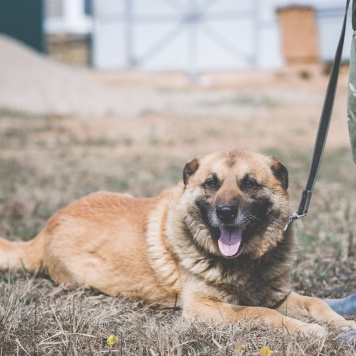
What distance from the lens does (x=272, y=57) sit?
2900 centimetres

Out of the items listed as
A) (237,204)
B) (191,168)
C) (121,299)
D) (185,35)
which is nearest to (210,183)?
(191,168)

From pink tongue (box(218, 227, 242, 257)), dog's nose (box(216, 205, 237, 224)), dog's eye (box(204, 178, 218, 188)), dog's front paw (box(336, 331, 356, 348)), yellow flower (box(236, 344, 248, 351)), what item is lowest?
dog's front paw (box(336, 331, 356, 348))

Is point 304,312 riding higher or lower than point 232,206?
lower

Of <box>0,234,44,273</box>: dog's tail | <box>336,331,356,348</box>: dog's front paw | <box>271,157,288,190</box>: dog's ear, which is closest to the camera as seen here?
<box>336,331,356,348</box>: dog's front paw

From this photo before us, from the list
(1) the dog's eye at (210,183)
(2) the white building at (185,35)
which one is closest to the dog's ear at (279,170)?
(1) the dog's eye at (210,183)

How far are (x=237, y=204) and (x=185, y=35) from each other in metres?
27.5

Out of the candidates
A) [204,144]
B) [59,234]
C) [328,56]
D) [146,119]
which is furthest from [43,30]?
[59,234]

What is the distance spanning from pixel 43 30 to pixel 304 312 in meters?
27.4

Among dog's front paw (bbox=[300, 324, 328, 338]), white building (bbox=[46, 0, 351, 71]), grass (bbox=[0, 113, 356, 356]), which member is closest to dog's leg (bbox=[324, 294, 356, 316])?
grass (bbox=[0, 113, 356, 356])

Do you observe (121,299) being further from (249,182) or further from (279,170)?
(279,170)

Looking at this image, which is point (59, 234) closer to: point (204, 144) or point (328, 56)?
point (204, 144)

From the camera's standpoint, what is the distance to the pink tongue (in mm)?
3391

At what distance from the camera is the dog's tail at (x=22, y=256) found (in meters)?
4.11

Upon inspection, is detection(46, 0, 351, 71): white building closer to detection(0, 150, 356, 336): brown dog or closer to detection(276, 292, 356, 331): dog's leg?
detection(0, 150, 356, 336): brown dog
